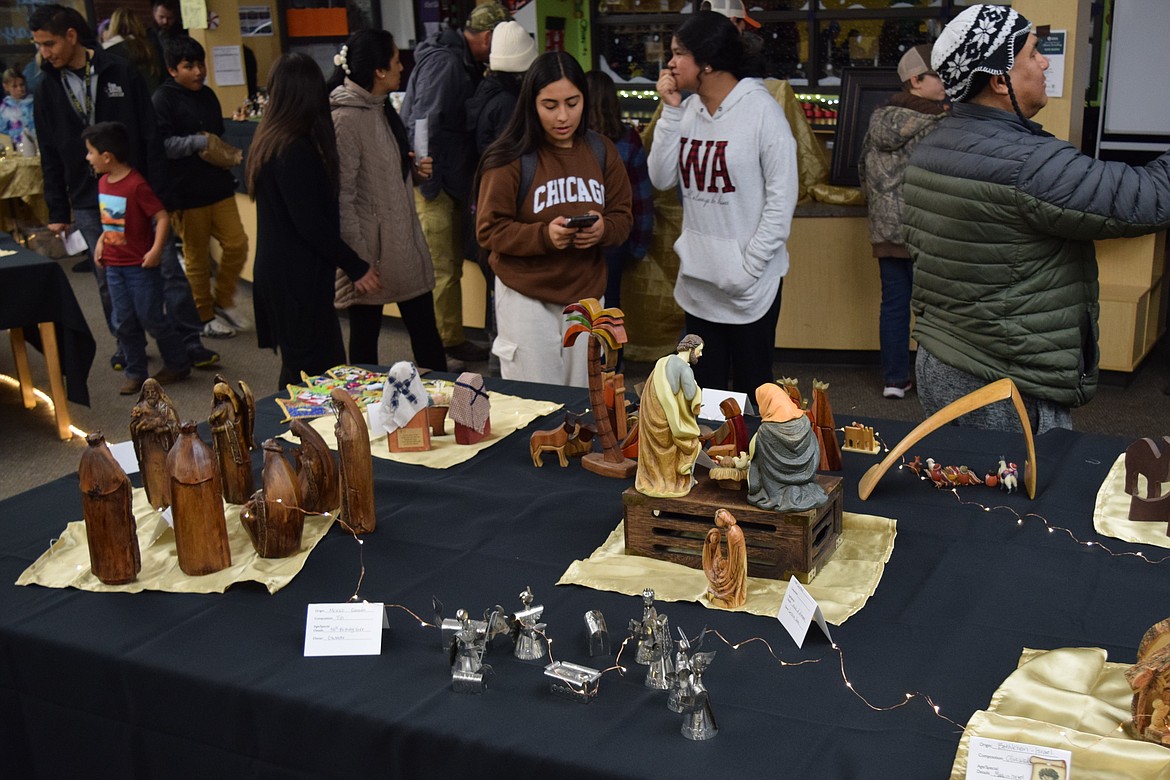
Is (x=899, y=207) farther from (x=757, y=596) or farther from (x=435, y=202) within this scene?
(x=757, y=596)

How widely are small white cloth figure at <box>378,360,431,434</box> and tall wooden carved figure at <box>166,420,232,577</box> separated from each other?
1.87 feet

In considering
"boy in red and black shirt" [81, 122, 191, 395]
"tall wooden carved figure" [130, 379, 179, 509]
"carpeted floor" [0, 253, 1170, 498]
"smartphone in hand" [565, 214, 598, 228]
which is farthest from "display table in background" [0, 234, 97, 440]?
"tall wooden carved figure" [130, 379, 179, 509]

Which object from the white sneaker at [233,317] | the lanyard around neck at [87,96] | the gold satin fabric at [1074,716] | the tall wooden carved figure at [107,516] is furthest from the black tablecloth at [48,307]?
the gold satin fabric at [1074,716]

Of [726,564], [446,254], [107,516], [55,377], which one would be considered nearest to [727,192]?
[726,564]

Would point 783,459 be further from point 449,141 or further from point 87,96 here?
point 87,96

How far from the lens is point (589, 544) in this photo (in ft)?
6.35

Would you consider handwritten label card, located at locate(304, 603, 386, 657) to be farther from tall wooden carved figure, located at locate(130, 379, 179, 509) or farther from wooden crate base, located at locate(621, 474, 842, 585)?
tall wooden carved figure, located at locate(130, 379, 179, 509)

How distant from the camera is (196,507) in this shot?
73.0 inches

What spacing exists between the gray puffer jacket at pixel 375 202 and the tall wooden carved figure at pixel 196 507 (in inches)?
75.2

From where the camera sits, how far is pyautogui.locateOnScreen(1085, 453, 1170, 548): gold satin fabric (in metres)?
1.83

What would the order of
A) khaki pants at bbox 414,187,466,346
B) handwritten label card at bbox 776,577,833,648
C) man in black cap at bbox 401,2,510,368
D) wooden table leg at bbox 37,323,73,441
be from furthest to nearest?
1. khaki pants at bbox 414,187,466,346
2. man in black cap at bbox 401,2,510,368
3. wooden table leg at bbox 37,323,73,441
4. handwritten label card at bbox 776,577,833,648

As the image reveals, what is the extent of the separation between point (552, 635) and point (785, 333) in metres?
3.63

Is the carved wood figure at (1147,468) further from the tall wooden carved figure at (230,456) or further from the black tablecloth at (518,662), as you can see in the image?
the tall wooden carved figure at (230,456)

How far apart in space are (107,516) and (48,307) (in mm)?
2901
